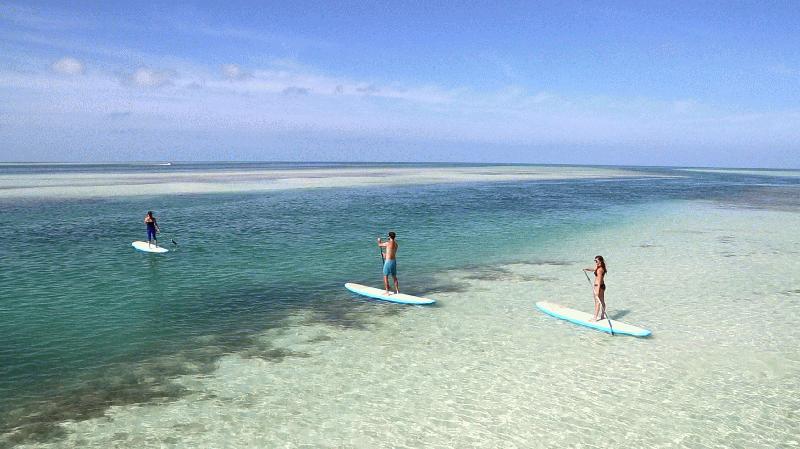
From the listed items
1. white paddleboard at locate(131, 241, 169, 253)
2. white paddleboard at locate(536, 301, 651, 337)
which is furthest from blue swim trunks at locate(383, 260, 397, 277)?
white paddleboard at locate(131, 241, 169, 253)

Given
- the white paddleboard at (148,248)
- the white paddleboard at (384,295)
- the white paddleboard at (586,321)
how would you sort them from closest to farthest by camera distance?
1. the white paddleboard at (586,321)
2. the white paddleboard at (384,295)
3. the white paddleboard at (148,248)

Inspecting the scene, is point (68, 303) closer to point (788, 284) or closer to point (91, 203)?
point (788, 284)

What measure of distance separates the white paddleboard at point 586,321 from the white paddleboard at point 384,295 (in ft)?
12.5

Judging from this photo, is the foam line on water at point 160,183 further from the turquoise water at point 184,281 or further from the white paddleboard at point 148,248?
the white paddleboard at point 148,248

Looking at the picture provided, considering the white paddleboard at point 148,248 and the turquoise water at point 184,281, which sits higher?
the white paddleboard at point 148,248

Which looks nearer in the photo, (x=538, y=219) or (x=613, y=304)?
(x=613, y=304)

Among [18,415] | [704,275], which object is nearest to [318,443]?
[18,415]

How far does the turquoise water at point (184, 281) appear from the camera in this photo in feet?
39.0

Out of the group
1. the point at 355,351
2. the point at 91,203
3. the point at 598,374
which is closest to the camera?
the point at 598,374

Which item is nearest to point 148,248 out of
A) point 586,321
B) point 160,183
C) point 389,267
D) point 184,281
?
point 184,281

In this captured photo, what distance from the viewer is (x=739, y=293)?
1925cm

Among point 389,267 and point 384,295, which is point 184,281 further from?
point 389,267

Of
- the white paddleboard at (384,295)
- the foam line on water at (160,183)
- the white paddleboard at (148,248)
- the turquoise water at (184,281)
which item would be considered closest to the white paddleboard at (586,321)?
the turquoise water at (184,281)

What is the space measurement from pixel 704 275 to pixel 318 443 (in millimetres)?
19143
